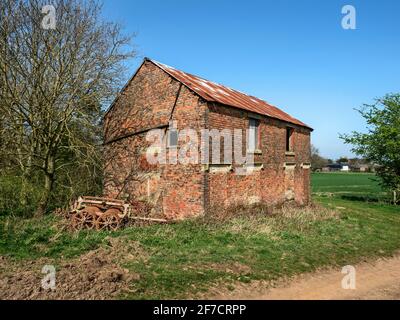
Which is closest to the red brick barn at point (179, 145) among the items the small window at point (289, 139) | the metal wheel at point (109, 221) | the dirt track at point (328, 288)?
the small window at point (289, 139)

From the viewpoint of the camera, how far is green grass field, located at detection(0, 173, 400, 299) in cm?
745

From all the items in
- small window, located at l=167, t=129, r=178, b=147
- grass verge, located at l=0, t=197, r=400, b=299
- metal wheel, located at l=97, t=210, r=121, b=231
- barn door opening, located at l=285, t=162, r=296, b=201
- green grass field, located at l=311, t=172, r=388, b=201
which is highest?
small window, located at l=167, t=129, r=178, b=147

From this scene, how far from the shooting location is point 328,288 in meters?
7.44

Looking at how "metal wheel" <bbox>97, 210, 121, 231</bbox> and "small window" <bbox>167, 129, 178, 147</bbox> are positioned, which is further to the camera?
"small window" <bbox>167, 129, 178, 147</bbox>

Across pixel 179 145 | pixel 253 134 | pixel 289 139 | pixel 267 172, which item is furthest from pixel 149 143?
pixel 289 139

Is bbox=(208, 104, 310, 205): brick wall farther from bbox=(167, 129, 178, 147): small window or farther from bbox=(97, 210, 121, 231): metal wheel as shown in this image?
bbox=(97, 210, 121, 231): metal wheel

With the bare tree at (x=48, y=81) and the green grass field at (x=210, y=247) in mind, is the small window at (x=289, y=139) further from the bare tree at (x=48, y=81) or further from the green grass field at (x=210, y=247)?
the bare tree at (x=48, y=81)

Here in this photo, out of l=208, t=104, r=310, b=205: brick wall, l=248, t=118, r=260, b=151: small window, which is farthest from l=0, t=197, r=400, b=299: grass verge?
l=248, t=118, r=260, b=151: small window

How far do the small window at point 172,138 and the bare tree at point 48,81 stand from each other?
299 cm

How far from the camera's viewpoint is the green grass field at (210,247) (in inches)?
293

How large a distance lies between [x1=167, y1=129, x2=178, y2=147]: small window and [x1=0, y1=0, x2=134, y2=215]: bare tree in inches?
118

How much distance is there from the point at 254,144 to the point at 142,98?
5.52 m

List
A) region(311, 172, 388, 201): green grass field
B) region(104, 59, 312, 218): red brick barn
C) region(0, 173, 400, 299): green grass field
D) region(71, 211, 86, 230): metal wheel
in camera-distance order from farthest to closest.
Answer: region(311, 172, 388, 201): green grass field → region(104, 59, 312, 218): red brick barn → region(71, 211, 86, 230): metal wheel → region(0, 173, 400, 299): green grass field
